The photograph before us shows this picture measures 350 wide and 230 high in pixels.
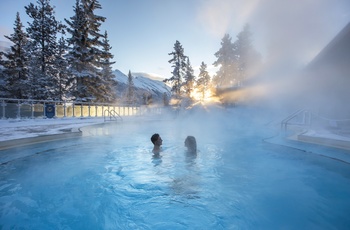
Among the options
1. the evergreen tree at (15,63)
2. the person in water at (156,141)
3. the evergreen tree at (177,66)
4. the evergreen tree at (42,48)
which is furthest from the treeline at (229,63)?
the person in water at (156,141)

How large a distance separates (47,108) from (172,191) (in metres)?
14.6

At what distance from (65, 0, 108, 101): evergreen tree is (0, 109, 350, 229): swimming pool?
42.8 feet

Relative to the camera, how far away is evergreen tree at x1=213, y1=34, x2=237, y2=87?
33812 mm

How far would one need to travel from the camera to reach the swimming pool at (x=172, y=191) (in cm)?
326

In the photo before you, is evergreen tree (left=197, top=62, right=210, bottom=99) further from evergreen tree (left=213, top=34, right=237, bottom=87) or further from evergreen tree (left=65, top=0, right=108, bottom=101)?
evergreen tree (left=65, top=0, right=108, bottom=101)

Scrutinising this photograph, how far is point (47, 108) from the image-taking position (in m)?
14.5

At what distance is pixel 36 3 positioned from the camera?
20031 mm

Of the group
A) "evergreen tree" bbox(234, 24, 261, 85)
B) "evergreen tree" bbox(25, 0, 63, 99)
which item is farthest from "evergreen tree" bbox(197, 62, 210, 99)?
"evergreen tree" bbox(25, 0, 63, 99)

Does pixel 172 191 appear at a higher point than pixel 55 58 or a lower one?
lower

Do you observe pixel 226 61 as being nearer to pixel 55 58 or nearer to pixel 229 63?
pixel 229 63

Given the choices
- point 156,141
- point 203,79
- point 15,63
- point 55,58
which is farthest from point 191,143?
point 203,79

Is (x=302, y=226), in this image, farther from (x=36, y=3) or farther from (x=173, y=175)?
(x=36, y=3)

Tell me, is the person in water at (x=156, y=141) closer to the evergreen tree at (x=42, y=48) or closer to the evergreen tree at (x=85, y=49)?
the evergreen tree at (x=85, y=49)

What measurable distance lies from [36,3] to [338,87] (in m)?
28.9
